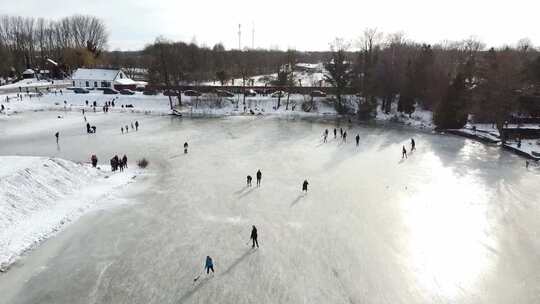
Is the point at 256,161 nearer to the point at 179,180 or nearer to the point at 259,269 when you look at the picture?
the point at 179,180

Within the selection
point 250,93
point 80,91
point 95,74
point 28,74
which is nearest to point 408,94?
point 250,93

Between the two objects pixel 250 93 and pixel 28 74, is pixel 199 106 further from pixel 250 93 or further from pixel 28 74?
pixel 28 74

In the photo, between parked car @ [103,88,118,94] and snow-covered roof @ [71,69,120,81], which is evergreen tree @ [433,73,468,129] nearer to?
parked car @ [103,88,118,94]

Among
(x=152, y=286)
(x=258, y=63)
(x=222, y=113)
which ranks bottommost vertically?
(x=152, y=286)

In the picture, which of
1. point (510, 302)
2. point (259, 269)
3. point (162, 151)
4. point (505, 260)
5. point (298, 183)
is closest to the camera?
point (510, 302)

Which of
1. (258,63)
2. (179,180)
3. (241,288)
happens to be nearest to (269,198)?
(179,180)

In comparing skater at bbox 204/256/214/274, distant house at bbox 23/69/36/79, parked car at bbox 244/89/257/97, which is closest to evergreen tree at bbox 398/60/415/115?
parked car at bbox 244/89/257/97

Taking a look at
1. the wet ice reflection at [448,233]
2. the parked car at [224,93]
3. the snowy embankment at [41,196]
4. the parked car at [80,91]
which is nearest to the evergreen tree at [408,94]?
the parked car at [224,93]

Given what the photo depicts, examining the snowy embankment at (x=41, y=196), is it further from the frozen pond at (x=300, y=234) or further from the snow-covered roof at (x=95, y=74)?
the snow-covered roof at (x=95, y=74)

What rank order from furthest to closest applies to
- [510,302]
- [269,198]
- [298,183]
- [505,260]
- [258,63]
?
[258,63], [298,183], [269,198], [505,260], [510,302]
